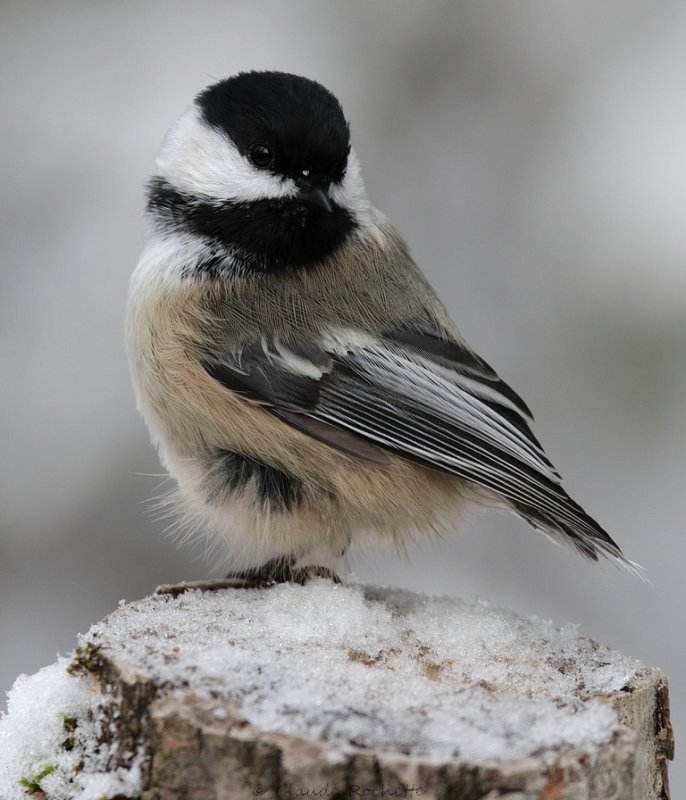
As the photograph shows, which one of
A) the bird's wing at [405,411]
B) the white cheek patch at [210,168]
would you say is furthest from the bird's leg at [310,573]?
the white cheek patch at [210,168]

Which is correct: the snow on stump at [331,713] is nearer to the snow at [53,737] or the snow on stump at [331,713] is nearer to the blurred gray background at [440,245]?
the snow at [53,737]

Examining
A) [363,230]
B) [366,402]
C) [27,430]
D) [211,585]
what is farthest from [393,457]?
[27,430]

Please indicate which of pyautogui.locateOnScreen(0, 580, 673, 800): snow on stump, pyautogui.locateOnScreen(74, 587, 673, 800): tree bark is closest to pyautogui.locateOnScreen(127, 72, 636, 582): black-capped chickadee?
pyautogui.locateOnScreen(0, 580, 673, 800): snow on stump

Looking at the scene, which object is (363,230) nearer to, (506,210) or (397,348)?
(397,348)

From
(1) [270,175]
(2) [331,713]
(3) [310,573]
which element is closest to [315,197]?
(1) [270,175]

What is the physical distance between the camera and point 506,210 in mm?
2891

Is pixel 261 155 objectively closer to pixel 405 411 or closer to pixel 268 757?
pixel 405 411

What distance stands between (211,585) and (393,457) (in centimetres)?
35

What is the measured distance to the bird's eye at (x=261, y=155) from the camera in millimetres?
1600

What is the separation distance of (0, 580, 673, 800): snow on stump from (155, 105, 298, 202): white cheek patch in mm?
710

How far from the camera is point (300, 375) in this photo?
1525 millimetres

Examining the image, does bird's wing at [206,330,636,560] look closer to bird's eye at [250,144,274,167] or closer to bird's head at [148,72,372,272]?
bird's head at [148,72,372,272]

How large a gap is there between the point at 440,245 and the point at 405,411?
1.51m

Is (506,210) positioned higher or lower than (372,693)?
higher
